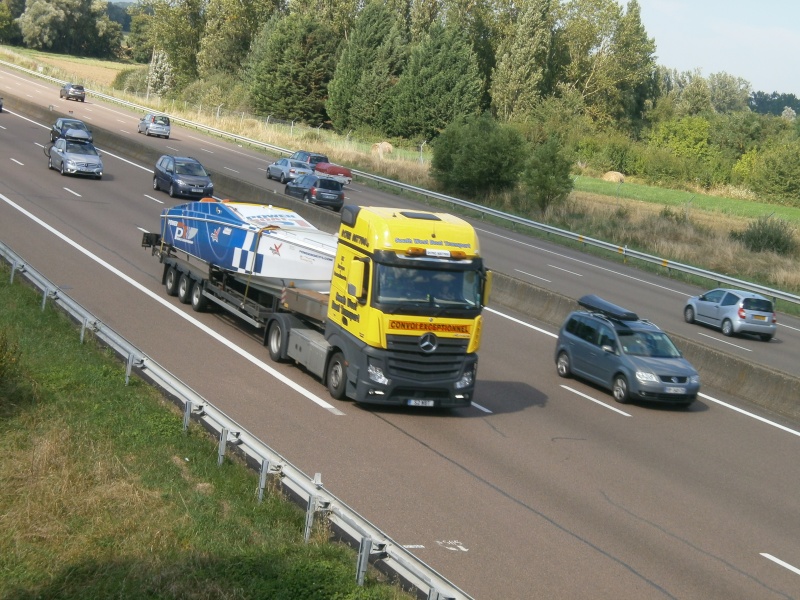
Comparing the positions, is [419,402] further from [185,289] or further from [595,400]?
[185,289]

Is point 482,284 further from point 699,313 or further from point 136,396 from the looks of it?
point 699,313

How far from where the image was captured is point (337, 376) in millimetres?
15938

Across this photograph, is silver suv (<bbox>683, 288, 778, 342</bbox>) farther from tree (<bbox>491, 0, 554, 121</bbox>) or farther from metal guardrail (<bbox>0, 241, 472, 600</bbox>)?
tree (<bbox>491, 0, 554, 121</bbox>)

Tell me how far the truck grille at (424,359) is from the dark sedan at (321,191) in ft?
94.9

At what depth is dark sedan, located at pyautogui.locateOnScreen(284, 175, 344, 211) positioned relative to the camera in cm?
4403

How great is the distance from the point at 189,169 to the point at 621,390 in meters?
25.5

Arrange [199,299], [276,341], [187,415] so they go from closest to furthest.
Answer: [187,415] → [276,341] → [199,299]

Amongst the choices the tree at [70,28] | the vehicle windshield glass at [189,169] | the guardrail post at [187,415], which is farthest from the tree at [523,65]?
the guardrail post at [187,415]

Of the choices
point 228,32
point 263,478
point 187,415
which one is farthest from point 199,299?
point 228,32

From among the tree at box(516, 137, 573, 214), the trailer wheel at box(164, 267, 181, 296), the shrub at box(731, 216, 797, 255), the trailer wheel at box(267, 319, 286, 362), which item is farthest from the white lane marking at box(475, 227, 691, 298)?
the trailer wheel at box(267, 319, 286, 362)

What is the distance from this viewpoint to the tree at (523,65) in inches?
3681

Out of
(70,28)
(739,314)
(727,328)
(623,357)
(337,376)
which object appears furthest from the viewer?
(70,28)

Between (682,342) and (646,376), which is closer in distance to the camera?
(646,376)

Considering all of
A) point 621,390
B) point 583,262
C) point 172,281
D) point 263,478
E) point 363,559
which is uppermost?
point 363,559
